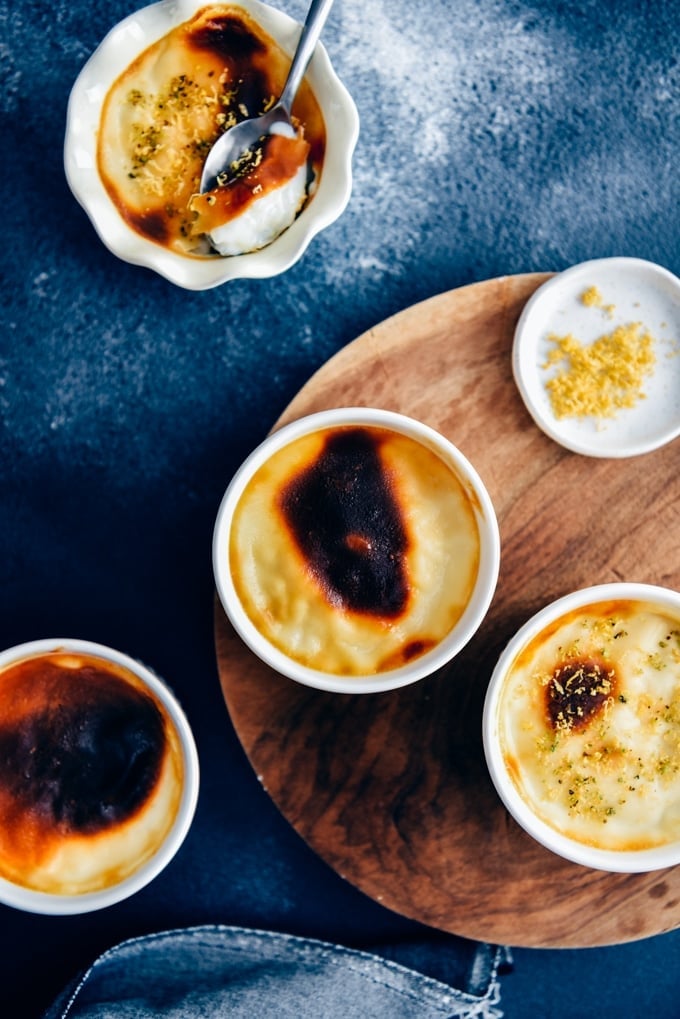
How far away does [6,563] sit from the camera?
64.4 inches

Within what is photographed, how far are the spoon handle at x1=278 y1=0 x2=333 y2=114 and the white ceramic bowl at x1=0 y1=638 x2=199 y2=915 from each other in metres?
0.86

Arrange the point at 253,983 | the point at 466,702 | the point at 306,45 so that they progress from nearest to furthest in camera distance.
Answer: the point at 306,45, the point at 466,702, the point at 253,983

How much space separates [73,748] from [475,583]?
0.67 meters

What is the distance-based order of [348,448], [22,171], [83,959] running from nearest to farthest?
[348,448] → [22,171] → [83,959]

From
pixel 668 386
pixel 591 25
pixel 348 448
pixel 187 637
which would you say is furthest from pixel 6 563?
pixel 591 25

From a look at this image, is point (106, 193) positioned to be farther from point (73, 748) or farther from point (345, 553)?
point (73, 748)

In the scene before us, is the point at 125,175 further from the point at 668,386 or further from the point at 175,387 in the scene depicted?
the point at 668,386

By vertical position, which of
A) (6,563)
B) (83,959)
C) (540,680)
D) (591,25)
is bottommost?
(83,959)

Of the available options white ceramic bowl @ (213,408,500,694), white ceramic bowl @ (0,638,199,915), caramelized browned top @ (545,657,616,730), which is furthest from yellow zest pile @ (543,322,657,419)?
white ceramic bowl @ (0,638,199,915)

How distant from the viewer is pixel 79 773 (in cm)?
147

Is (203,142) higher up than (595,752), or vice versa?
(203,142)

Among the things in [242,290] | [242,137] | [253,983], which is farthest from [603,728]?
[242,137]

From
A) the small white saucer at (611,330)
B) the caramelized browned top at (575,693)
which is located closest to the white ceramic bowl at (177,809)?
the caramelized browned top at (575,693)

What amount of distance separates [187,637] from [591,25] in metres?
1.28
